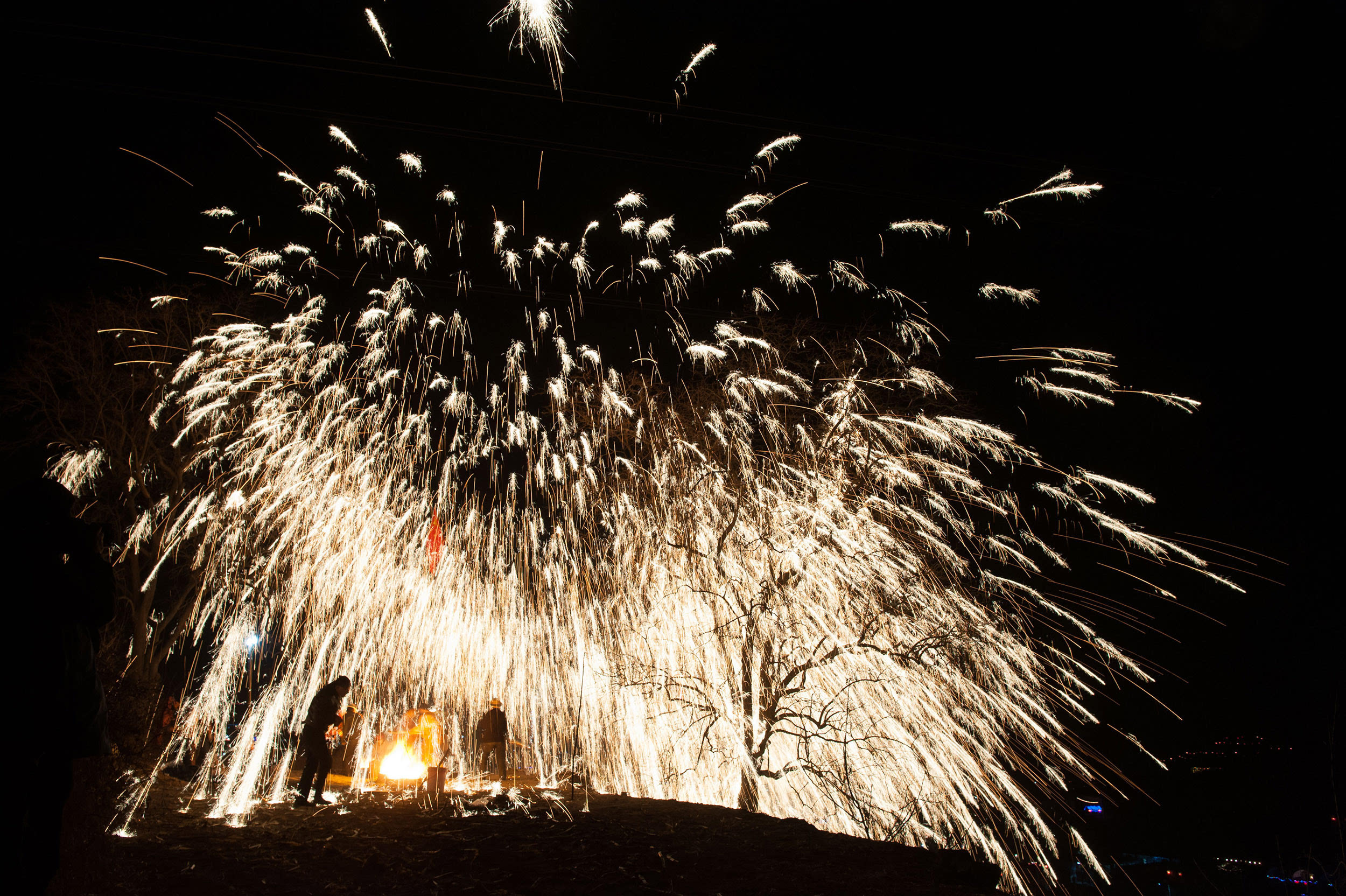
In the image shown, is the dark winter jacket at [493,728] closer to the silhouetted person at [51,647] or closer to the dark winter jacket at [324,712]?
the dark winter jacket at [324,712]

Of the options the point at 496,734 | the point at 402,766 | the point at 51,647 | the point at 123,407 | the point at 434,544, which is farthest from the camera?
the point at 434,544

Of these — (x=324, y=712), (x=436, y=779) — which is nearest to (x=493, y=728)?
(x=436, y=779)

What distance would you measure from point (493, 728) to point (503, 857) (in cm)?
579

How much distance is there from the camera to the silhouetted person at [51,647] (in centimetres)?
272

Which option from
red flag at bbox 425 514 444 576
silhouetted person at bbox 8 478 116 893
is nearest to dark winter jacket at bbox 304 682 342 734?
silhouetted person at bbox 8 478 116 893

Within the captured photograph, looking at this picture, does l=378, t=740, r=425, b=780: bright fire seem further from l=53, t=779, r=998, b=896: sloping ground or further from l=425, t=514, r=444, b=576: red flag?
l=425, t=514, r=444, b=576: red flag

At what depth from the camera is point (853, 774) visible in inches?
378

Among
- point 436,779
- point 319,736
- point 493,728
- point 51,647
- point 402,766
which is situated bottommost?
point 51,647

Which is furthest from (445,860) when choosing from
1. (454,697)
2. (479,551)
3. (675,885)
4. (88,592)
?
(454,697)

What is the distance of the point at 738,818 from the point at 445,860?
2945mm

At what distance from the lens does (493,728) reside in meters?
11.2

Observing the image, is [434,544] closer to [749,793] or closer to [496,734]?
[496,734]

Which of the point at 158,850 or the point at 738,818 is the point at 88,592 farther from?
the point at 738,818

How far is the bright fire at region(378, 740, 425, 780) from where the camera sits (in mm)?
11328
